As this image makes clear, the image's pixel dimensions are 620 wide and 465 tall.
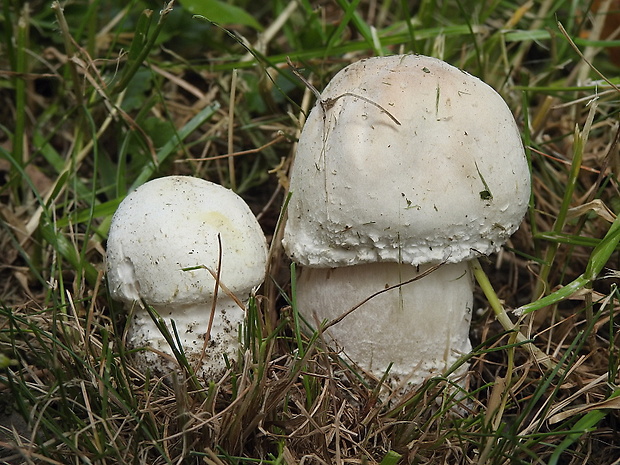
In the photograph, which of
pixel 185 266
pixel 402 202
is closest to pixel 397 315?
pixel 402 202

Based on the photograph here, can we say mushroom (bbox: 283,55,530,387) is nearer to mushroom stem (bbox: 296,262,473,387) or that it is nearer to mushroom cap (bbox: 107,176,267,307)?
mushroom stem (bbox: 296,262,473,387)

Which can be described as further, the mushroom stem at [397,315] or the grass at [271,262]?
the mushroom stem at [397,315]

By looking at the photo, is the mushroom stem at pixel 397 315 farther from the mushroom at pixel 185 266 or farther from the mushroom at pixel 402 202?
the mushroom at pixel 185 266

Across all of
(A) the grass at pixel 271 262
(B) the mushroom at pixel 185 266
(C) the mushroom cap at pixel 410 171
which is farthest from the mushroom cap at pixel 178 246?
(C) the mushroom cap at pixel 410 171

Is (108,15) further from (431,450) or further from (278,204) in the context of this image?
(431,450)

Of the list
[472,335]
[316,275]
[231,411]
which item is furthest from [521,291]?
[231,411]

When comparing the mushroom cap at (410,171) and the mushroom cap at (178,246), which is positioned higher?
the mushroom cap at (410,171)
